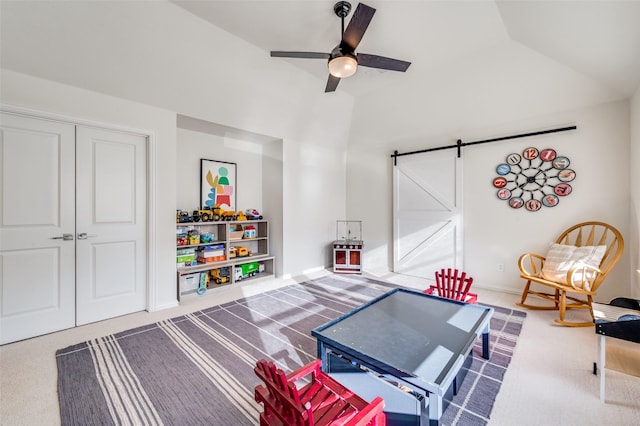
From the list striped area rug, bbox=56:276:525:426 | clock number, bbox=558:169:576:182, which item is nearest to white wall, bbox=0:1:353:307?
striped area rug, bbox=56:276:525:426

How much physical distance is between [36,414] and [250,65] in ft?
12.1

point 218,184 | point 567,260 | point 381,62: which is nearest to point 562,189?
point 567,260

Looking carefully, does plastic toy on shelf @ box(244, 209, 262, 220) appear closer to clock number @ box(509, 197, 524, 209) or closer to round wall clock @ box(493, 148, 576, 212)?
round wall clock @ box(493, 148, 576, 212)

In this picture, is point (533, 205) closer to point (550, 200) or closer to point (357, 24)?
point (550, 200)

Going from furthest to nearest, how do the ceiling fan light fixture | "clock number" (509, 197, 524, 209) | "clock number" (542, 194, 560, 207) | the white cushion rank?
1. "clock number" (509, 197, 524, 209)
2. "clock number" (542, 194, 560, 207)
3. the white cushion
4. the ceiling fan light fixture

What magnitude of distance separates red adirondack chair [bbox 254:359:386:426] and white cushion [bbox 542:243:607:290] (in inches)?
118

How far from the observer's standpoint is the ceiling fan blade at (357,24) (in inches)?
76.1

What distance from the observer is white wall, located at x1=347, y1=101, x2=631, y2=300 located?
124 inches

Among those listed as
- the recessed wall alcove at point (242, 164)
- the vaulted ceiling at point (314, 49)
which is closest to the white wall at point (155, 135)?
the vaulted ceiling at point (314, 49)

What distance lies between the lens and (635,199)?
291cm

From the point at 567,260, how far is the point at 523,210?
899 mm

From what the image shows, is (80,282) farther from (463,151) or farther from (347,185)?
(463,151)

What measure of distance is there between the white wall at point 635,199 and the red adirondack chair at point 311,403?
3.51m

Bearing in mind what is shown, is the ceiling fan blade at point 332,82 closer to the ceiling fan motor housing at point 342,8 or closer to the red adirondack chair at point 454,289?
the ceiling fan motor housing at point 342,8
